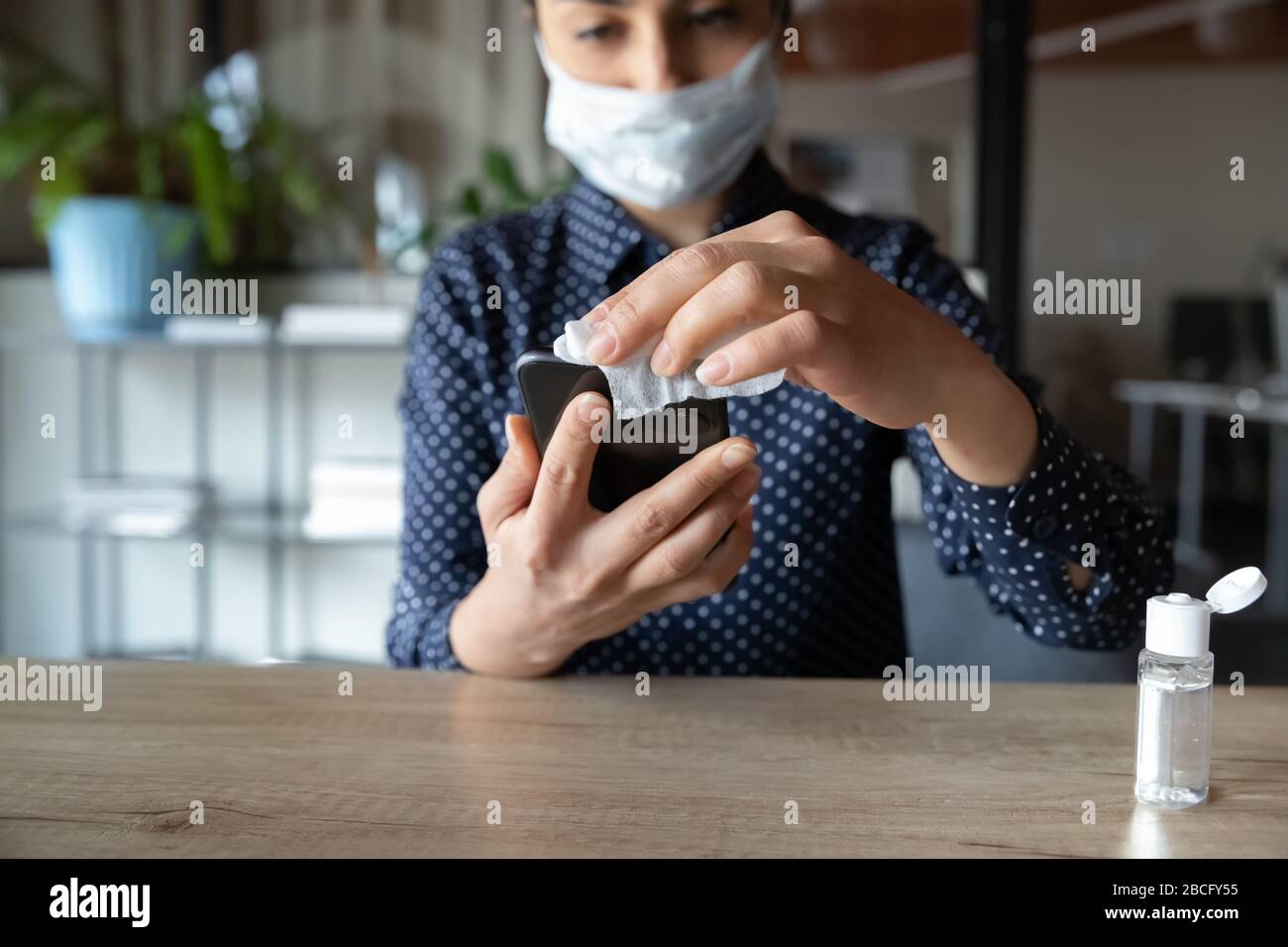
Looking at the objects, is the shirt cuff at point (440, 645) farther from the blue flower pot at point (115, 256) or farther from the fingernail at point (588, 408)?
the blue flower pot at point (115, 256)

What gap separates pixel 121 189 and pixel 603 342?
247 cm

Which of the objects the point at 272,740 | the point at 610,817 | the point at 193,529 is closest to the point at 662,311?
the point at 610,817

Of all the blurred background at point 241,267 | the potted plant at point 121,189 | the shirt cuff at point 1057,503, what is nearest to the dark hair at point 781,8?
the shirt cuff at point 1057,503

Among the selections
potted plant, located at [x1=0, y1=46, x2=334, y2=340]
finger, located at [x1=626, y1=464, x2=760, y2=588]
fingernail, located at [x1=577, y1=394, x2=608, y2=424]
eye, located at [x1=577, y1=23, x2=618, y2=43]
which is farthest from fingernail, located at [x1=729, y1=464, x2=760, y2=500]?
potted plant, located at [x1=0, y1=46, x2=334, y2=340]

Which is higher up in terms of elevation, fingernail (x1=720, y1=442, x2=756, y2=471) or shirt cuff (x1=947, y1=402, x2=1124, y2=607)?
fingernail (x1=720, y1=442, x2=756, y2=471)

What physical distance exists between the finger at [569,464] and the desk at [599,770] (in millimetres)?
142

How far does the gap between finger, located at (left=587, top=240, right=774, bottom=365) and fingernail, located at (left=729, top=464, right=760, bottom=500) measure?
185mm

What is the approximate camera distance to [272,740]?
75 cm

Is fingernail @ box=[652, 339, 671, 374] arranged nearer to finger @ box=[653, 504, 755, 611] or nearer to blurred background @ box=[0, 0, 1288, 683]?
finger @ box=[653, 504, 755, 611]

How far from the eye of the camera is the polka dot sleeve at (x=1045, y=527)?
90 centimetres

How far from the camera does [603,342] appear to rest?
0.61 m

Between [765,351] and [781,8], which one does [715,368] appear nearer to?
[765,351]

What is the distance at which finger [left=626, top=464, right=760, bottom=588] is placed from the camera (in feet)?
2.53
